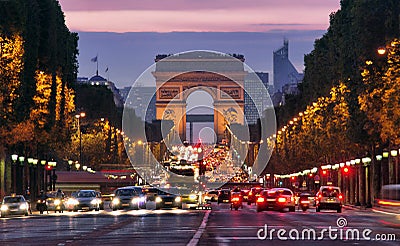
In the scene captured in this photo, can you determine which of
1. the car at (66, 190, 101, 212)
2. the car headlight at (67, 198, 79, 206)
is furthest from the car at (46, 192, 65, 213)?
the car at (66, 190, 101, 212)

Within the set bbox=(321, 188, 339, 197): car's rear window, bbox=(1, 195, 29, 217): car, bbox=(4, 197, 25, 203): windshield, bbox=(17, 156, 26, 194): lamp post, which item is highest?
bbox=(17, 156, 26, 194): lamp post

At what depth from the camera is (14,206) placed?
77.3m

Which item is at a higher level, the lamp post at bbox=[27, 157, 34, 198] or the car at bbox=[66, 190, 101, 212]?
the lamp post at bbox=[27, 157, 34, 198]

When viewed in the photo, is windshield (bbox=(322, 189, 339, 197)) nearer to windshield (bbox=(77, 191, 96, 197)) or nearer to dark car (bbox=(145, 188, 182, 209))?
dark car (bbox=(145, 188, 182, 209))

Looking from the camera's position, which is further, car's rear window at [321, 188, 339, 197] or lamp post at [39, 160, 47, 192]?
lamp post at [39, 160, 47, 192]

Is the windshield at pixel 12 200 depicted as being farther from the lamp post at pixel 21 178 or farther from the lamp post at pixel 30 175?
the lamp post at pixel 30 175

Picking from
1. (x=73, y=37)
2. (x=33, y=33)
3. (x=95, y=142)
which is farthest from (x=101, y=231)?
(x=95, y=142)

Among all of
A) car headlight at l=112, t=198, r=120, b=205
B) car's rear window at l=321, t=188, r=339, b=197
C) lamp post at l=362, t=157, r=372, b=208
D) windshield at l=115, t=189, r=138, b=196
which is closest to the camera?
car's rear window at l=321, t=188, r=339, b=197

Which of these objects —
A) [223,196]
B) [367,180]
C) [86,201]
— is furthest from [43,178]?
[86,201]

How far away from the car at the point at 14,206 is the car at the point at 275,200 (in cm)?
1577

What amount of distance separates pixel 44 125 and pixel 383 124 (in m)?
30.2

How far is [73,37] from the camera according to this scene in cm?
11906

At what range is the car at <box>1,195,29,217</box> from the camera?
77.1 meters

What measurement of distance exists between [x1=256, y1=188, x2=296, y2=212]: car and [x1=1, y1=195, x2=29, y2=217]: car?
51.7 feet
